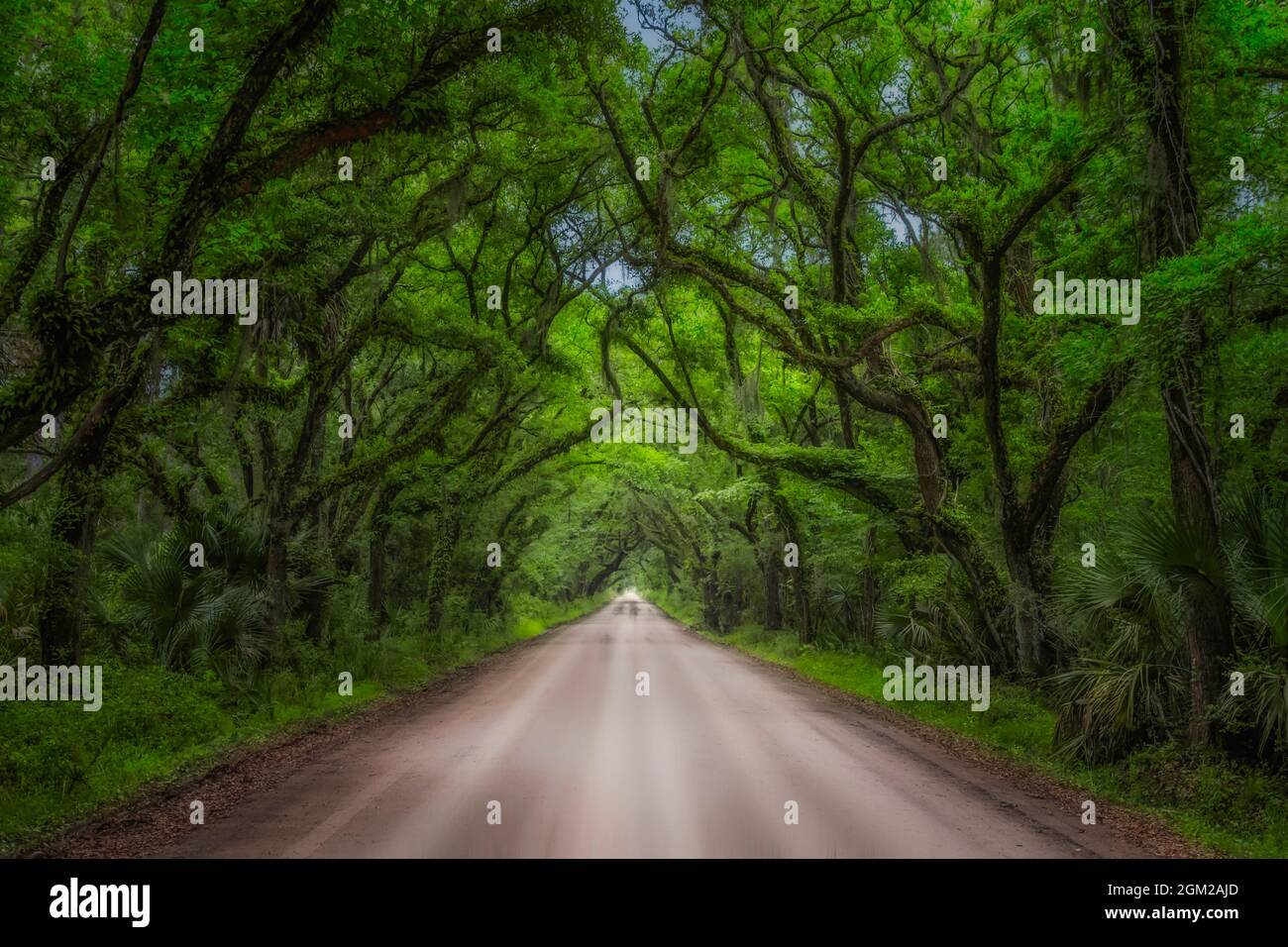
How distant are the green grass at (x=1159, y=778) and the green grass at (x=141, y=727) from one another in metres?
9.27

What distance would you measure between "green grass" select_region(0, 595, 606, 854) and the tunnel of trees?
0.18 metres

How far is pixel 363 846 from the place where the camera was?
6.19 meters

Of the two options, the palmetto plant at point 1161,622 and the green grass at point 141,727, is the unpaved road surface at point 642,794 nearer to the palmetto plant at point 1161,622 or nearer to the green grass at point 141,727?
the green grass at point 141,727

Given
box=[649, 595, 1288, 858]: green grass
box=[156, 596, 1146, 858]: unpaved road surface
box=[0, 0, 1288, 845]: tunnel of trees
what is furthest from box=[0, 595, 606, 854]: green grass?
box=[649, 595, 1288, 858]: green grass

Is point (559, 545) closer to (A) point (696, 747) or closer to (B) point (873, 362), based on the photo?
(B) point (873, 362)

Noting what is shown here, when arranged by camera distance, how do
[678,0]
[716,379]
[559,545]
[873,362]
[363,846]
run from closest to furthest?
[363,846]
[678,0]
[873,362]
[716,379]
[559,545]

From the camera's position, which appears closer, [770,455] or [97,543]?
[97,543]

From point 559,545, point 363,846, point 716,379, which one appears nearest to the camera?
point 363,846

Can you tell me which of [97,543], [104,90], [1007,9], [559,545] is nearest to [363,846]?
[104,90]

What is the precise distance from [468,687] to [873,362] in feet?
33.9

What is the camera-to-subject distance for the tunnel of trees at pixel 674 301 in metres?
8.18

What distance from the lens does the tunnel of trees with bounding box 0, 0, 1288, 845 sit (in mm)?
8180

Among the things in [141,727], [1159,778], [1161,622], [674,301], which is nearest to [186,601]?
Result: [141,727]

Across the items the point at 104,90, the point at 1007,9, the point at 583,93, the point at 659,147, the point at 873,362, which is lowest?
the point at 873,362
